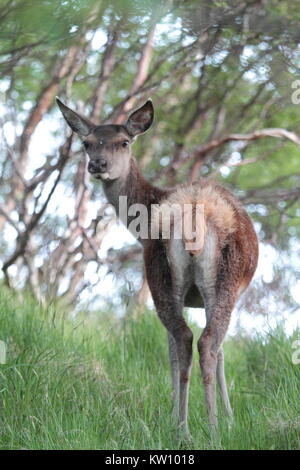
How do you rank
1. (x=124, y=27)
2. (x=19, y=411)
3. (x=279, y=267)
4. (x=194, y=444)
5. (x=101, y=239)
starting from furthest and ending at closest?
1. (x=101, y=239)
2. (x=279, y=267)
3. (x=124, y=27)
4. (x=19, y=411)
5. (x=194, y=444)

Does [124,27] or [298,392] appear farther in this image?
[124,27]

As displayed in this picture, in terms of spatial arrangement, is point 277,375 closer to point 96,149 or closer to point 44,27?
point 96,149

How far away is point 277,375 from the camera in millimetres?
6746

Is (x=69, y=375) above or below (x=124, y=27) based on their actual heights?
below

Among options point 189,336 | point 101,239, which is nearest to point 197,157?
point 101,239

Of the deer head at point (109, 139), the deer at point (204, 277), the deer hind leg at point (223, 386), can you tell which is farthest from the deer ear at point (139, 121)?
the deer hind leg at point (223, 386)

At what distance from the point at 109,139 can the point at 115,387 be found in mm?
2153

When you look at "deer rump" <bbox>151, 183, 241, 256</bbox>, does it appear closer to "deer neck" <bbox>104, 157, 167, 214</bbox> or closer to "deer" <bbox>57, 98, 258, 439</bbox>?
"deer" <bbox>57, 98, 258, 439</bbox>

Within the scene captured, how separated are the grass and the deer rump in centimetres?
118

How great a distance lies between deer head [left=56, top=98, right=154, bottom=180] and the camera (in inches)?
278

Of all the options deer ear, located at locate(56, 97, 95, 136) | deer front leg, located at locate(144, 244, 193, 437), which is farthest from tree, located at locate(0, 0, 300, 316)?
deer front leg, located at locate(144, 244, 193, 437)

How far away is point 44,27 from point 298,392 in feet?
11.4

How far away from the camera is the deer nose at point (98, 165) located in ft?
23.0

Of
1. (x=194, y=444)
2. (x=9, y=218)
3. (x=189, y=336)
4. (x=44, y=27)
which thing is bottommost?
(x=194, y=444)
